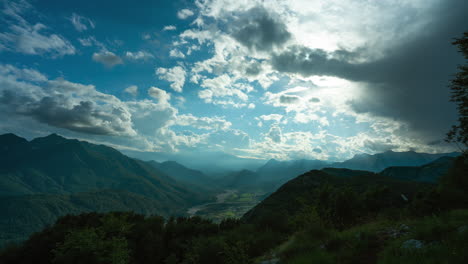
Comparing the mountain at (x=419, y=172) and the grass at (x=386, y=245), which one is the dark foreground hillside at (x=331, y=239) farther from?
the mountain at (x=419, y=172)

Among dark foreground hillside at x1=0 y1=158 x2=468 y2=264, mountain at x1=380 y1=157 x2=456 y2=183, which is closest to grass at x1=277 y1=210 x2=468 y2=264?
dark foreground hillside at x1=0 y1=158 x2=468 y2=264

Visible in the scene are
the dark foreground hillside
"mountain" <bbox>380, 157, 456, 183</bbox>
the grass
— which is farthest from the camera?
"mountain" <bbox>380, 157, 456, 183</bbox>

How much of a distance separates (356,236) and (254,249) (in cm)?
936

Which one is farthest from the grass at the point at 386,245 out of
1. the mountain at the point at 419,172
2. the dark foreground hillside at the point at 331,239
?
the mountain at the point at 419,172

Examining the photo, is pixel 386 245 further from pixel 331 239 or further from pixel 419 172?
pixel 419 172

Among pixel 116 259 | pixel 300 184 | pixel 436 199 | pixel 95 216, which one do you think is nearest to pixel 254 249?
pixel 116 259

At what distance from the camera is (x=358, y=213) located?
16.3 metres

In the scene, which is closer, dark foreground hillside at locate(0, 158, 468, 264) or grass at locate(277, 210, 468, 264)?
grass at locate(277, 210, 468, 264)

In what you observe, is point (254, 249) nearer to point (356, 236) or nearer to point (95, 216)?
point (356, 236)

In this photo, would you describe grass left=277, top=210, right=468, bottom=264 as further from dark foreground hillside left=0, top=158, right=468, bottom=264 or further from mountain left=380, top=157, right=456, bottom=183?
mountain left=380, top=157, right=456, bottom=183

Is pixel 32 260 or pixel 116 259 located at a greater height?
pixel 116 259

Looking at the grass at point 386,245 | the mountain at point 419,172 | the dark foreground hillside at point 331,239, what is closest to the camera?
the grass at point 386,245

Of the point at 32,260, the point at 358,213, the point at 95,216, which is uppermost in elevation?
the point at 358,213

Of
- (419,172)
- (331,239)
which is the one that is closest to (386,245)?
(331,239)
